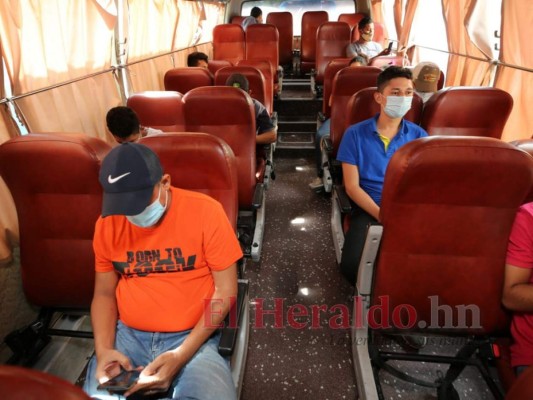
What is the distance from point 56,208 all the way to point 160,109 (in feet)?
4.76

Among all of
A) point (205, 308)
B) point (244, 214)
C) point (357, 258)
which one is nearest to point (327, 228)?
point (244, 214)

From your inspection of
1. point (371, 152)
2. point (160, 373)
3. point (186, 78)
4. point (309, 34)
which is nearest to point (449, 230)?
point (371, 152)

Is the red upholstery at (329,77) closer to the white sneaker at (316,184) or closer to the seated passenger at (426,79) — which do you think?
the white sneaker at (316,184)

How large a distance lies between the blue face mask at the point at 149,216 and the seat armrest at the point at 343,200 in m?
1.14

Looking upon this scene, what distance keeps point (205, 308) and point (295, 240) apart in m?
1.70

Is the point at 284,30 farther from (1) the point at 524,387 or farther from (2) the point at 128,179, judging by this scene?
(1) the point at 524,387

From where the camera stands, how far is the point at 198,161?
1.54 metres

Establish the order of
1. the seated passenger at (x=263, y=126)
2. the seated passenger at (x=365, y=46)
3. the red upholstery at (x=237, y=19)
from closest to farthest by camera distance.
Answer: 1. the seated passenger at (x=263, y=126)
2. the seated passenger at (x=365, y=46)
3. the red upholstery at (x=237, y=19)

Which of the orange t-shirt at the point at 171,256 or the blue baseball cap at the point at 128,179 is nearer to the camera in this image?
the blue baseball cap at the point at 128,179

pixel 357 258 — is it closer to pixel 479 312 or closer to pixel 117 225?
pixel 479 312

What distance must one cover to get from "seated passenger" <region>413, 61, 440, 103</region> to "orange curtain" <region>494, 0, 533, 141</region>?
0.72 metres

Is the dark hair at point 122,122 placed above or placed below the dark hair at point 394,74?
below

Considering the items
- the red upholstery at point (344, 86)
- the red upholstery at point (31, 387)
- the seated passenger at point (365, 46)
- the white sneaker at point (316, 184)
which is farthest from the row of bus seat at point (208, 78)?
the red upholstery at point (31, 387)

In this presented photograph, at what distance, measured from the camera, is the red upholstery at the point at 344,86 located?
304 cm
